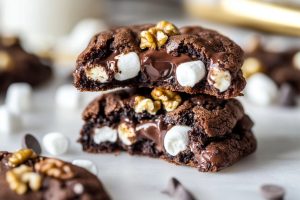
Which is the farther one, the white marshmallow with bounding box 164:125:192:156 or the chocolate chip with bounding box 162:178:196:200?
the white marshmallow with bounding box 164:125:192:156

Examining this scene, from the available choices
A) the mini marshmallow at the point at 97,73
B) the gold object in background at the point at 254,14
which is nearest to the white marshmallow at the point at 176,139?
the mini marshmallow at the point at 97,73

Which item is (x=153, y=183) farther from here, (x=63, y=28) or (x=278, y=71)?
(x=63, y=28)

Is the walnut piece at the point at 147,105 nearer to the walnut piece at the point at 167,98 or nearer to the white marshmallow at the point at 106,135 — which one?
the walnut piece at the point at 167,98

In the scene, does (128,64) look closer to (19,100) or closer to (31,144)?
(31,144)

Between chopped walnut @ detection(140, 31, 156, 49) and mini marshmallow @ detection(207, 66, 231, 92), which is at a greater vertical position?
chopped walnut @ detection(140, 31, 156, 49)

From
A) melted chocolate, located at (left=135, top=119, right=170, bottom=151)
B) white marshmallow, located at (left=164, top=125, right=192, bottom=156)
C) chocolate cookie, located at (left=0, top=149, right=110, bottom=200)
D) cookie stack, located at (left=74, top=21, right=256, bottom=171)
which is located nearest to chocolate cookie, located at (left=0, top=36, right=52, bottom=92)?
cookie stack, located at (left=74, top=21, right=256, bottom=171)

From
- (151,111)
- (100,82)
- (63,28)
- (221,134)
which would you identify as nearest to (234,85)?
(221,134)

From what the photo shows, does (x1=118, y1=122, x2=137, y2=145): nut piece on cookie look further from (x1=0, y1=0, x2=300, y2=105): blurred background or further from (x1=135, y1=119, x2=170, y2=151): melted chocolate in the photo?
(x1=0, y1=0, x2=300, y2=105): blurred background
